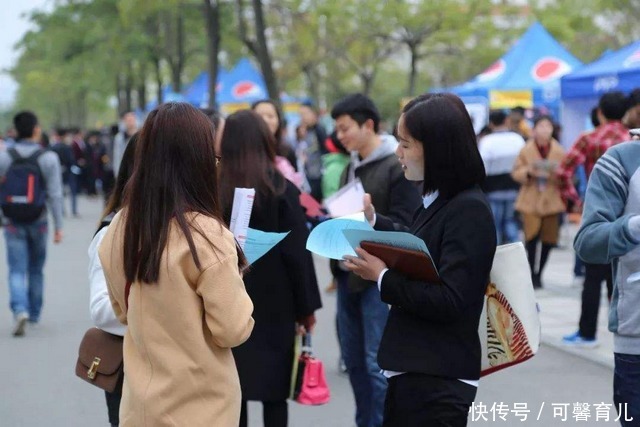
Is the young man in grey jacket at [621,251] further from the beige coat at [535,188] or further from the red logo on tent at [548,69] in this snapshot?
the red logo on tent at [548,69]

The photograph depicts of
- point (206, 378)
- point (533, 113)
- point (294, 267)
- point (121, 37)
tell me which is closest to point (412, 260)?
point (206, 378)

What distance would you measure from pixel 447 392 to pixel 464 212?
1.82ft

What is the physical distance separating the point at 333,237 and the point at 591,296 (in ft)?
15.2

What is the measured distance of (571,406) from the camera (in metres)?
6.50

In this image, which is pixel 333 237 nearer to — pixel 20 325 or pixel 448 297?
pixel 448 297

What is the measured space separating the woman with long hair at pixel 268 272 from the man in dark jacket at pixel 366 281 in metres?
0.52

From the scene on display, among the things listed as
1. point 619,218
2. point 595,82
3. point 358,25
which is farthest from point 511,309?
point 358,25

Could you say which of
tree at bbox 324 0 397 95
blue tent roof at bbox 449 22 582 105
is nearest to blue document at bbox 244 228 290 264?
blue tent roof at bbox 449 22 582 105

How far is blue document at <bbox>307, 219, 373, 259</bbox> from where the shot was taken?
362cm

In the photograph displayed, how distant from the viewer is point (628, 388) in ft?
12.1

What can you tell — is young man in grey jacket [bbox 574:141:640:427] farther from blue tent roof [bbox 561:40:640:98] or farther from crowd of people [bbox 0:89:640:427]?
blue tent roof [bbox 561:40:640:98]

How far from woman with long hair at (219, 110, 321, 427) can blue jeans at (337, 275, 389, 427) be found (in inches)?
20.0

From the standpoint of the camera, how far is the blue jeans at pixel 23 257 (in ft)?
30.2

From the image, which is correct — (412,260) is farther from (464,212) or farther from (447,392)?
(447,392)
